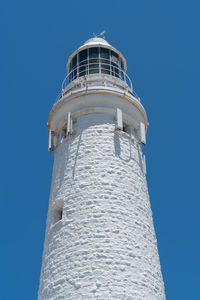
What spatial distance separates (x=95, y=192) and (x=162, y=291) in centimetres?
388

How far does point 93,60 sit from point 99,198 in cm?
799

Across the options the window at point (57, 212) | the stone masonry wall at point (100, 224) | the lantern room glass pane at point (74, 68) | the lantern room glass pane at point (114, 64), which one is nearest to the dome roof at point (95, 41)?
the lantern room glass pane at point (114, 64)

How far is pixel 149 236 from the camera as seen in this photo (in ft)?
42.8

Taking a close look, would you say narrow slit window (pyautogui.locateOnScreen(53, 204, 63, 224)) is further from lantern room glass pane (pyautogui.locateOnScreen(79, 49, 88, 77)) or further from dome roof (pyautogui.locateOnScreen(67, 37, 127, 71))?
dome roof (pyautogui.locateOnScreen(67, 37, 127, 71))

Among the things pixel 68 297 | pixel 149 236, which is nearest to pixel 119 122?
pixel 149 236

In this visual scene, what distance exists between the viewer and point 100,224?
12242mm

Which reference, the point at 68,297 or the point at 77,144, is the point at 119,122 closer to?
the point at 77,144

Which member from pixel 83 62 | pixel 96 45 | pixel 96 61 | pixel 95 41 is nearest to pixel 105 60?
pixel 96 61

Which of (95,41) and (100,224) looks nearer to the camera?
(100,224)

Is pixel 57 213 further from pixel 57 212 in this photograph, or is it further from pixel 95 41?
pixel 95 41

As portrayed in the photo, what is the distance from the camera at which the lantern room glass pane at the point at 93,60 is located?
17.8m

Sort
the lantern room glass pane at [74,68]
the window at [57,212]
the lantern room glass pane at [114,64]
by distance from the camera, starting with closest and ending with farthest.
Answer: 1. the window at [57,212]
2. the lantern room glass pane at [114,64]
3. the lantern room glass pane at [74,68]

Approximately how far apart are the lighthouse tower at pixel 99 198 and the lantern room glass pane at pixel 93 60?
0.05 meters

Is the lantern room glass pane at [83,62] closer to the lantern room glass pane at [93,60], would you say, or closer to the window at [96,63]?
the window at [96,63]
